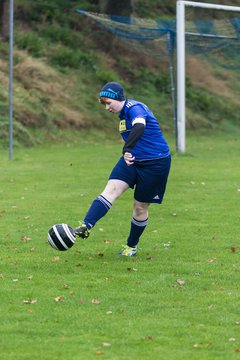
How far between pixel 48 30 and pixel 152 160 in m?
25.0

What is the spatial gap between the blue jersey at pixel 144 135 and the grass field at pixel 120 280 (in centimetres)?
113

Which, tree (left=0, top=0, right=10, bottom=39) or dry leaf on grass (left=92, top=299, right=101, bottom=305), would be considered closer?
dry leaf on grass (left=92, top=299, right=101, bottom=305)

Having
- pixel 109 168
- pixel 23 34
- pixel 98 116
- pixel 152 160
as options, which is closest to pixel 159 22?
pixel 98 116

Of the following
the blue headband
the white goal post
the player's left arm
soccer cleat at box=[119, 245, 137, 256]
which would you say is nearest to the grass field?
soccer cleat at box=[119, 245, 137, 256]

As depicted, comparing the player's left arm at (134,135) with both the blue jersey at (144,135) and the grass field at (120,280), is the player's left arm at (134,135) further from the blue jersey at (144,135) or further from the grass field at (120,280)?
the grass field at (120,280)

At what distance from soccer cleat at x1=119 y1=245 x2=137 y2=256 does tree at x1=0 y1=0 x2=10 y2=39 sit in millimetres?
22516

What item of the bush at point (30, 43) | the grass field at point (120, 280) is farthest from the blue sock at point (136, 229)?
the bush at point (30, 43)

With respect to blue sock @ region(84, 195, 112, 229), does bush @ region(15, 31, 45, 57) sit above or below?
below

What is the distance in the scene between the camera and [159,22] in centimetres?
2731

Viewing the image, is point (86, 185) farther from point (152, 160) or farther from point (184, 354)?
point (184, 354)

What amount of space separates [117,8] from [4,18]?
555 centimetres

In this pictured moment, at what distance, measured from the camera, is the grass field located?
6.77 meters

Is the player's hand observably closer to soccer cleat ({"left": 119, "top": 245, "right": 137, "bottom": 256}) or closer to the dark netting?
soccer cleat ({"left": 119, "top": 245, "right": 137, "bottom": 256})

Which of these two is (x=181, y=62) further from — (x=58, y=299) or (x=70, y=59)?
(x=58, y=299)
